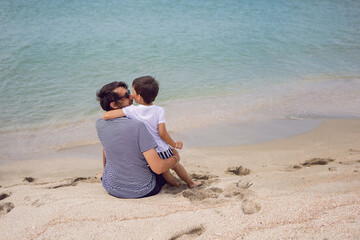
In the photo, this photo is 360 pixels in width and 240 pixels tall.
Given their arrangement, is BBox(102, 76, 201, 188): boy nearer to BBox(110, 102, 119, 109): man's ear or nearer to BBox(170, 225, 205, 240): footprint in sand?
BBox(110, 102, 119, 109): man's ear

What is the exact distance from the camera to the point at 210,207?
112 inches

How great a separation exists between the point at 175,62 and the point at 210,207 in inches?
313

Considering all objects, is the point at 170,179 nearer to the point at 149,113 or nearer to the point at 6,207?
the point at 149,113

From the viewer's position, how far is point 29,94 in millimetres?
7738

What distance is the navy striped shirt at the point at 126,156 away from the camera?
2850 mm

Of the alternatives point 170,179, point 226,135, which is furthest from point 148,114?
point 226,135

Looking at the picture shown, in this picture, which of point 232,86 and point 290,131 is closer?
point 290,131

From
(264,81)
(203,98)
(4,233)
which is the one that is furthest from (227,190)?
(264,81)

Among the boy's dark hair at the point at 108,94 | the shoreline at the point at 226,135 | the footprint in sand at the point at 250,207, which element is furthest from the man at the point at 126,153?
the shoreline at the point at 226,135

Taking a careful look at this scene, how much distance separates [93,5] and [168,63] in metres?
8.44

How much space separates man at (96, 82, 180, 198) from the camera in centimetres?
286

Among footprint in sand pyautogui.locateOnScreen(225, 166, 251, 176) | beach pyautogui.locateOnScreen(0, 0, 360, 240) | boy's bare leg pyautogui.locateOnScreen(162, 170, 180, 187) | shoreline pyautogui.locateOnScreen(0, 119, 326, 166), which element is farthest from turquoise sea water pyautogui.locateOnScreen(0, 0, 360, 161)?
boy's bare leg pyautogui.locateOnScreen(162, 170, 180, 187)

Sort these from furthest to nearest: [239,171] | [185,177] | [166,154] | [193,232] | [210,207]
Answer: [239,171] → [185,177] → [166,154] → [210,207] → [193,232]

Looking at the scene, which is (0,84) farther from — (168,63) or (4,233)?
(4,233)
